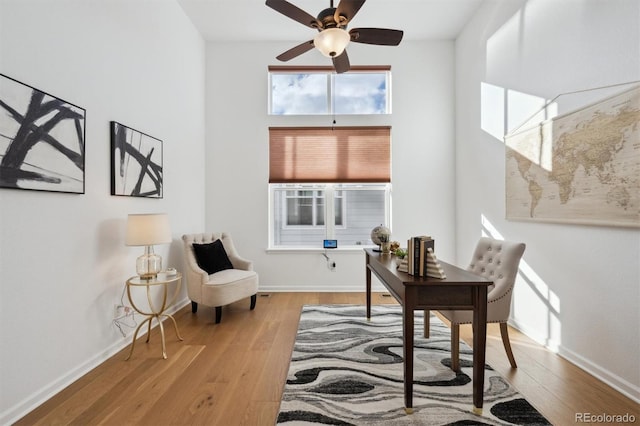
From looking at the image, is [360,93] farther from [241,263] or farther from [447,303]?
[447,303]

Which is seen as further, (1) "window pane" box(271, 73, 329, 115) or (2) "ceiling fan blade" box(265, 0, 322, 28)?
(1) "window pane" box(271, 73, 329, 115)

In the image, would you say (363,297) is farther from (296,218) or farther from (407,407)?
(407,407)

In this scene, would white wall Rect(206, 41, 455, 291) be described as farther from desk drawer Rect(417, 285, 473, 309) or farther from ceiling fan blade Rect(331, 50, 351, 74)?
desk drawer Rect(417, 285, 473, 309)

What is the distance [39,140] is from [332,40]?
6.70 ft

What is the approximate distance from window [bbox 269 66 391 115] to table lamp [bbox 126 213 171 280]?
2738 millimetres

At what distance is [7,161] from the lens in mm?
1765

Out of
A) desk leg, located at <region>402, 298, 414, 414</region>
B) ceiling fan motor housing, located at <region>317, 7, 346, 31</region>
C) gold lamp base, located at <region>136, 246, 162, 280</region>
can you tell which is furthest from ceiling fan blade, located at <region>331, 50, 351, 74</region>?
gold lamp base, located at <region>136, 246, 162, 280</region>

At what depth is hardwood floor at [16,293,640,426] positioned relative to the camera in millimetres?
1840

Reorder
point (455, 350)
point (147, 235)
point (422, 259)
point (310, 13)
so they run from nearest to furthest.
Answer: point (422, 259)
point (455, 350)
point (147, 235)
point (310, 13)

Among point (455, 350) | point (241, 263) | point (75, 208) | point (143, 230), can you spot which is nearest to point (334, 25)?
point (143, 230)

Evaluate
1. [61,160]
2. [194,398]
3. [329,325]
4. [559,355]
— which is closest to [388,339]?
[329,325]

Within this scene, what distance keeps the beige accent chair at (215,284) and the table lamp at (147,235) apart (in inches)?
27.3

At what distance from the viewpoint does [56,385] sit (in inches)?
81.4

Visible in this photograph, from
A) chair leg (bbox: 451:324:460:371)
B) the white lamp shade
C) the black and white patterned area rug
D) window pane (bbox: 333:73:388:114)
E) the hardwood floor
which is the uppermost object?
window pane (bbox: 333:73:388:114)
